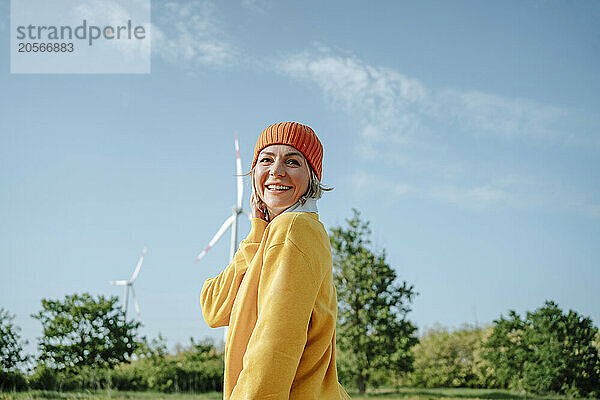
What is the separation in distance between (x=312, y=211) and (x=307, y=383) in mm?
723

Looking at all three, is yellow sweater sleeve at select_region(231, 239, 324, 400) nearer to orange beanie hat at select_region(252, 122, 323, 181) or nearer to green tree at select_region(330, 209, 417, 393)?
orange beanie hat at select_region(252, 122, 323, 181)

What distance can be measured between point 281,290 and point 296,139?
0.79m

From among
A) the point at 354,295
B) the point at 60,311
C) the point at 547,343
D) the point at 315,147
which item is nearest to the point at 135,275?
the point at 60,311

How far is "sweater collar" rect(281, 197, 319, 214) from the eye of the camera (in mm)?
2400

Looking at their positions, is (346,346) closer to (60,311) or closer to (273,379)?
(60,311)

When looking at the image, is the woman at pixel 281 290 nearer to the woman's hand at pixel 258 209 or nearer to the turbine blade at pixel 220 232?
the woman's hand at pixel 258 209

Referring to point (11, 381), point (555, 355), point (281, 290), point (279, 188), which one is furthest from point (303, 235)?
point (555, 355)

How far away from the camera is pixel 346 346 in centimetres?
1886

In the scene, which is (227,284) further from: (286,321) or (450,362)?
(450,362)

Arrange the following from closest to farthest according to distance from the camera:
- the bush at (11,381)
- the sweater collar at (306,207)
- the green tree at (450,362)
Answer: the sweater collar at (306,207) < the bush at (11,381) < the green tree at (450,362)

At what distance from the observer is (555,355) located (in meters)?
17.3

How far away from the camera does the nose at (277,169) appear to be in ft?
8.09

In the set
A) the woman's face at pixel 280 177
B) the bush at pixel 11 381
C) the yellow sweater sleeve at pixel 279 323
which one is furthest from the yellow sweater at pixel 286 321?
the bush at pixel 11 381

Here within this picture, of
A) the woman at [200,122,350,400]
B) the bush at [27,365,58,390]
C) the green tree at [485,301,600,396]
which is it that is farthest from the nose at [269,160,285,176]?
the green tree at [485,301,600,396]
